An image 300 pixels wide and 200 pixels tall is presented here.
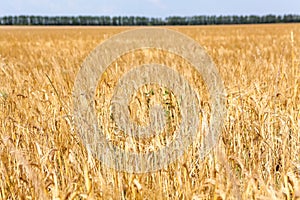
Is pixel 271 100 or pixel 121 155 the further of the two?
pixel 271 100

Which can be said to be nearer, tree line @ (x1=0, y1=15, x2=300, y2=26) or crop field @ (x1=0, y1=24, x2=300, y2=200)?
crop field @ (x1=0, y1=24, x2=300, y2=200)

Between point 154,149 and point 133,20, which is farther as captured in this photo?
point 133,20

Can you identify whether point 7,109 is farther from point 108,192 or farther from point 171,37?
point 171,37

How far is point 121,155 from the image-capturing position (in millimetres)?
1436

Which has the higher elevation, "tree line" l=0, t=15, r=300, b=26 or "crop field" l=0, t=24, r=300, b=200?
"tree line" l=0, t=15, r=300, b=26

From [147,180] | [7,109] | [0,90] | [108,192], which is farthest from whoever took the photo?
[0,90]

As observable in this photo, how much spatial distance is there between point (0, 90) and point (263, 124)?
6.52 feet

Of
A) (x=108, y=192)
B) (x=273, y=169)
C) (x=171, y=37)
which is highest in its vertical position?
(x=171, y=37)

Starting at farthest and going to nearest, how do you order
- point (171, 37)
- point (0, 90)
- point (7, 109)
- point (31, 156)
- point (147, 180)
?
1. point (171, 37)
2. point (0, 90)
3. point (7, 109)
4. point (31, 156)
5. point (147, 180)

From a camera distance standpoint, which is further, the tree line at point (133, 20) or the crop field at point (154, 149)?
the tree line at point (133, 20)

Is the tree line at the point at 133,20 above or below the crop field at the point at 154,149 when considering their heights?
above

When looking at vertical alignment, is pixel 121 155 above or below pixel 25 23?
below

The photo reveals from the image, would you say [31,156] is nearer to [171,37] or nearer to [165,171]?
[165,171]

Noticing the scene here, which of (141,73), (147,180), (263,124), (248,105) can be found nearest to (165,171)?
→ (147,180)
